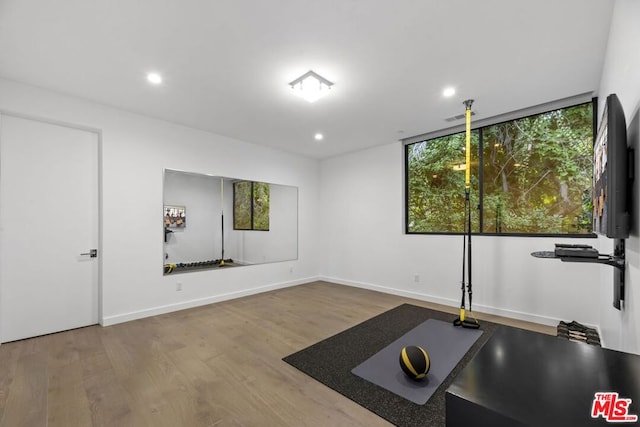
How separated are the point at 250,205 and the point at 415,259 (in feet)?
10.2

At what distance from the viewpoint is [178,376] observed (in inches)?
93.4

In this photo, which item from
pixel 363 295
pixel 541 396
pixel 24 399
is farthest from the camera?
pixel 363 295

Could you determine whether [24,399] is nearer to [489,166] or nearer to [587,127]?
[489,166]

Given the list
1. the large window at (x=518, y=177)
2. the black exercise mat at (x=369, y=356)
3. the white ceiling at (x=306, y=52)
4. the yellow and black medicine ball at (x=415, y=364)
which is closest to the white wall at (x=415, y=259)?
the large window at (x=518, y=177)

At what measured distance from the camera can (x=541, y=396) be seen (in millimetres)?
626

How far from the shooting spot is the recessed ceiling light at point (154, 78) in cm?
289

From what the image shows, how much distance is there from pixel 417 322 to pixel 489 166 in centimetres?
251

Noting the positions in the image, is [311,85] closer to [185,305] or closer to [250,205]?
[250,205]

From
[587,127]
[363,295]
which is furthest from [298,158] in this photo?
[587,127]

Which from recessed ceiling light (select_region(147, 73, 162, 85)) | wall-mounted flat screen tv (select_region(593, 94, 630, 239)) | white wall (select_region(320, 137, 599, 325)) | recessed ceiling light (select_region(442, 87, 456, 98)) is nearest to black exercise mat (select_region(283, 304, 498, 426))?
white wall (select_region(320, 137, 599, 325))

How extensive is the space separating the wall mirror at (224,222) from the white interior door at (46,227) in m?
0.91

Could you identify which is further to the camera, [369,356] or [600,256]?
[369,356]

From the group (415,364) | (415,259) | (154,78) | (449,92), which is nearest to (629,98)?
(449,92)

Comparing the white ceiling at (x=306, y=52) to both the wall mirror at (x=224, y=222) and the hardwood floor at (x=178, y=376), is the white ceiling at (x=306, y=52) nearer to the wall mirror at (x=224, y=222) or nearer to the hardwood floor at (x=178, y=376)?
the wall mirror at (x=224, y=222)
